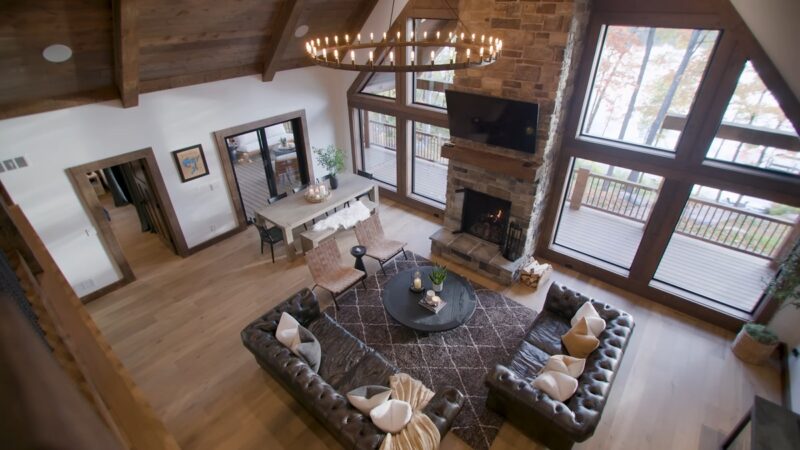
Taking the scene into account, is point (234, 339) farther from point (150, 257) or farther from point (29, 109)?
point (29, 109)

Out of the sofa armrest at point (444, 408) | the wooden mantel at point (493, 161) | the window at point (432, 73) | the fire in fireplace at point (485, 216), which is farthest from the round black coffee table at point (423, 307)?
the window at point (432, 73)

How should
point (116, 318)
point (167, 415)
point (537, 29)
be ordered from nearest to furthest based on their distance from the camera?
point (167, 415) < point (537, 29) < point (116, 318)

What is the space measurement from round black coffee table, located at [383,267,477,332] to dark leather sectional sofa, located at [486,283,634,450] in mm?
811

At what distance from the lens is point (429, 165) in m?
9.18

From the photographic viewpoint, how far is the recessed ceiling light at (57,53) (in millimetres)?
4387

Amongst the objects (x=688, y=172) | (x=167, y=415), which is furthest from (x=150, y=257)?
(x=688, y=172)

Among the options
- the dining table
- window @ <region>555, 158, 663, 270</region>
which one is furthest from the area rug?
window @ <region>555, 158, 663, 270</region>

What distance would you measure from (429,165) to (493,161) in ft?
11.6

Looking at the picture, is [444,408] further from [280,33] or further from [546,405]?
[280,33]

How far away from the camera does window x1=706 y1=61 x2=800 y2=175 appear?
442 centimetres

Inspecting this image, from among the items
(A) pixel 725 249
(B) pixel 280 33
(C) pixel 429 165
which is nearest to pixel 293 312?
(B) pixel 280 33

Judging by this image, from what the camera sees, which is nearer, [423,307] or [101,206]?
[423,307]

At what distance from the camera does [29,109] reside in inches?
192

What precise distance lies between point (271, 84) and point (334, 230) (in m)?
2.90
